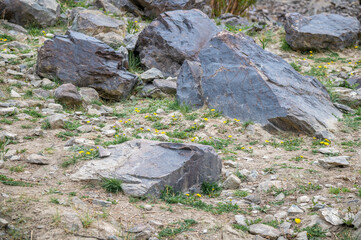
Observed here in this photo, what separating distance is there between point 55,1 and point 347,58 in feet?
24.1

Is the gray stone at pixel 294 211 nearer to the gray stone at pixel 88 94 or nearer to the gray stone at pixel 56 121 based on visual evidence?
the gray stone at pixel 56 121

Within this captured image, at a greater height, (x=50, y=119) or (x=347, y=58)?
(x=347, y=58)

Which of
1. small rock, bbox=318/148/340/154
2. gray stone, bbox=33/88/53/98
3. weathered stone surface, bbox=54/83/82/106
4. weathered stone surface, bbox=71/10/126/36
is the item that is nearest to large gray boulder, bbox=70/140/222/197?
small rock, bbox=318/148/340/154

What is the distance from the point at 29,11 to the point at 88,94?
143 inches

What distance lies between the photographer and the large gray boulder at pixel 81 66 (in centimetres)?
685

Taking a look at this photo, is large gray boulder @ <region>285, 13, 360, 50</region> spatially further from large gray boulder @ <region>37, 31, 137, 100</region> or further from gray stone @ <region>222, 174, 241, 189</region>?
gray stone @ <region>222, 174, 241, 189</region>

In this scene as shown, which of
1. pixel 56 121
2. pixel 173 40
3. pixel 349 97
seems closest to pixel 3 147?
pixel 56 121

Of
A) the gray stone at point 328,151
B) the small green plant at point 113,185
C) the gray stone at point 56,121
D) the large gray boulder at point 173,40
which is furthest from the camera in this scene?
the large gray boulder at point 173,40

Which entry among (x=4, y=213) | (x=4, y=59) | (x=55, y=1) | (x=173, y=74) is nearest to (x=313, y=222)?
(x=4, y=213)

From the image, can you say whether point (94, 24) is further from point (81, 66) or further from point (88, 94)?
point (88, 94)

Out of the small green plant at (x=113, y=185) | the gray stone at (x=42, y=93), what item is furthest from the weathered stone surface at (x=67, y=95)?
the small green plant at (x=113, y=185)

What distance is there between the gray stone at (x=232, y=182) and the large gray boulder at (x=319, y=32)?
5995 millimetres

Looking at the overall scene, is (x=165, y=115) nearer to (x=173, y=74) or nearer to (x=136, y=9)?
(x=173, y=74)

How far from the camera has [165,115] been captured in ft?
20.6
